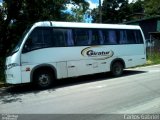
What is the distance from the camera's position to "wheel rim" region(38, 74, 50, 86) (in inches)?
538

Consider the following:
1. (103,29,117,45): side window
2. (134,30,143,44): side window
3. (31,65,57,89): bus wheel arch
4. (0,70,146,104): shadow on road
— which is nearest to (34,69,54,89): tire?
(31,65,57,89): bus wheel arch

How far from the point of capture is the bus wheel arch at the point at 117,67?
16777 millimetres

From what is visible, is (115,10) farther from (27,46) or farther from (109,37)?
(27,46)

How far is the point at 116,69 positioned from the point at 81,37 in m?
2.86

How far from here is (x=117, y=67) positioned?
16922 millimetres

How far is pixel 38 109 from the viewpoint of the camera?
9477 millimetres

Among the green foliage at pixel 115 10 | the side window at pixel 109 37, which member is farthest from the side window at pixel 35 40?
the green foliage at pixel 115 10

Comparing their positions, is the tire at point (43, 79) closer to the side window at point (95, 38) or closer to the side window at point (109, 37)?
the side window at point (95, 38)

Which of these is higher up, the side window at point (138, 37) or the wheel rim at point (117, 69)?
the side window at point (138, 37)

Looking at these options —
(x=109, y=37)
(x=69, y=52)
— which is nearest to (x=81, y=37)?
(x=69, y=52)

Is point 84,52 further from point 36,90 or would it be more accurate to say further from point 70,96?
point 70,96

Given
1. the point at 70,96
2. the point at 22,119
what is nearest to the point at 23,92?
the point at 70,96

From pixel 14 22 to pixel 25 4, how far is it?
1.36m

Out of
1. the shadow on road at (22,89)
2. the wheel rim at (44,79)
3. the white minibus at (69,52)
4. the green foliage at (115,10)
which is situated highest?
the green foliage at (115,10)
